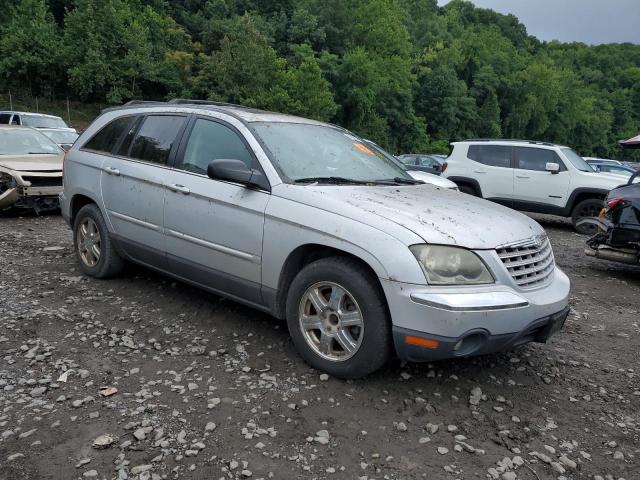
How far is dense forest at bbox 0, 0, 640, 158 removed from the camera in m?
43.2

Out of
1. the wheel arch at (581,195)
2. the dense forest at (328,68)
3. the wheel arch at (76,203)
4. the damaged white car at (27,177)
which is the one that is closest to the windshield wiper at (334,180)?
the wheel arch at (76,203)

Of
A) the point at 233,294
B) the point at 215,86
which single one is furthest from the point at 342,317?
the point at 215,86

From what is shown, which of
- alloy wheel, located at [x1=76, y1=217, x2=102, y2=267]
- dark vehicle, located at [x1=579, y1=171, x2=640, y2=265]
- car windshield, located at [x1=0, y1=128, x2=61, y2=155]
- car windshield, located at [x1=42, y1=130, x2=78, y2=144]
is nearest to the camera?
alloy wheel, located at [x1=76, y1=217, x2=102, y2=267]

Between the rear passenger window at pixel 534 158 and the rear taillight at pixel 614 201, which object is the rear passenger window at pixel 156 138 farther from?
the rear passenger window at pixel 534 158

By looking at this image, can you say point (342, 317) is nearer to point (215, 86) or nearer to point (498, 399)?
point (498, 399)

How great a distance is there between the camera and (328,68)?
190 feet

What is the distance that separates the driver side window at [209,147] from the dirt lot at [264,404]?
1270mm

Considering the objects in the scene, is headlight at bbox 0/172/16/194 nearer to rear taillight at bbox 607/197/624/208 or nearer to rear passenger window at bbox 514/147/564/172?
rear taillight at bbox 607/197/624/208

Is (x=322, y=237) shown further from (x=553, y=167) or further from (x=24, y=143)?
(x=553, y=167)

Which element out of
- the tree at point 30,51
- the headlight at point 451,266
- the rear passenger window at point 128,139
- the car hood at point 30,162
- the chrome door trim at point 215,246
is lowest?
the chrome door trim at point 215,246

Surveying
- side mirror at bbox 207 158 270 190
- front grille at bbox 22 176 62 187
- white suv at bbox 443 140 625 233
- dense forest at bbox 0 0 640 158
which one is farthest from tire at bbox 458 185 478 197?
dense forest at bbox 0 0 640 158

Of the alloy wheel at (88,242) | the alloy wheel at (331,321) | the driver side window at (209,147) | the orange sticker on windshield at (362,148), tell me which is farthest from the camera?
the alloy wheel at (88,242)

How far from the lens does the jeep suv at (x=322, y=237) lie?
10.3 feet

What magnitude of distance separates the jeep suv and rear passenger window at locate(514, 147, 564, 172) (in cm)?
768
